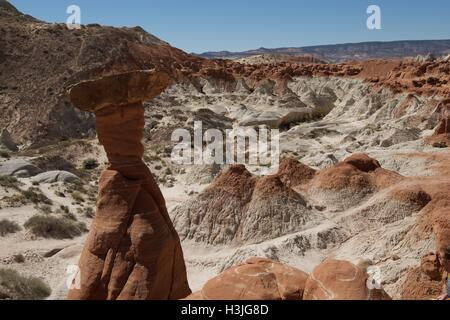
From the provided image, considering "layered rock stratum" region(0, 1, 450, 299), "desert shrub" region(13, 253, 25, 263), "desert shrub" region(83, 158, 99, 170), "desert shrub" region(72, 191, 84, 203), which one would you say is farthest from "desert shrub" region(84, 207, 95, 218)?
"desert shrub" region(83, 158, 99, 170)

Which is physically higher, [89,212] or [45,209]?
[45,209]

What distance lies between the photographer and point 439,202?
42.8 ft

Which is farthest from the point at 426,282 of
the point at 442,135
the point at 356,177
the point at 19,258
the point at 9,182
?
the point at 442,135

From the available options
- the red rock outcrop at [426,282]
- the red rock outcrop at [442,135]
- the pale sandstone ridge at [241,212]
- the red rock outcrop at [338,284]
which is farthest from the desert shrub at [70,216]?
the red rock outcrop at [442,135]

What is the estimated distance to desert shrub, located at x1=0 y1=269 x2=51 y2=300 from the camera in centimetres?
1162

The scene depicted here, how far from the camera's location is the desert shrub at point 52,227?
53.0 ft

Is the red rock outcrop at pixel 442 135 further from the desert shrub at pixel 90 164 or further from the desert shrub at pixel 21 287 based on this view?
the desert shrub at pixel 21 287

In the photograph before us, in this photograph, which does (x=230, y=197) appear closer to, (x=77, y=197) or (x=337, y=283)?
(x=77, y=197)

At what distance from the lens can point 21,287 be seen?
11.9 metres

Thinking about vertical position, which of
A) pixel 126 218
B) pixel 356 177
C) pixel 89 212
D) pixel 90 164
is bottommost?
pixel 89 212

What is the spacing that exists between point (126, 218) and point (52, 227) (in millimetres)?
9754

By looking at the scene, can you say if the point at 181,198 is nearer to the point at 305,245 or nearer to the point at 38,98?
the point at 305,245

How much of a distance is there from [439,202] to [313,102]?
126ft
